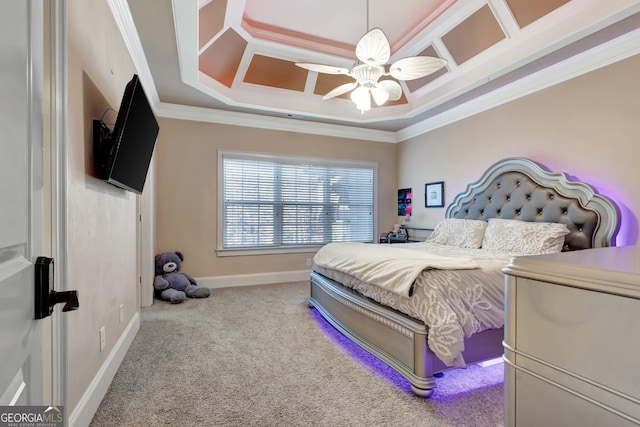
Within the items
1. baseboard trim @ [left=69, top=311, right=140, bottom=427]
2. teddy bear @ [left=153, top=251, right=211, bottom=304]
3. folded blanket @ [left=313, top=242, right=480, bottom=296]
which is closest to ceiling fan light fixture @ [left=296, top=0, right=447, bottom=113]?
folded blanket @ [left=313, top=242, right=480, bottom=296]

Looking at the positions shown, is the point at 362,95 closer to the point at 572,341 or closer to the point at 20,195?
the point at 572,341

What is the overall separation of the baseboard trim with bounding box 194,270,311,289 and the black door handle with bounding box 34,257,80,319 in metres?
3.88

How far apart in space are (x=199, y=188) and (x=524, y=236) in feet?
13.1

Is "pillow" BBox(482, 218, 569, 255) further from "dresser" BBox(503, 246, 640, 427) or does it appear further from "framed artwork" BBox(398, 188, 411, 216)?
"dresser" BBox(503, 246, 640, 427)

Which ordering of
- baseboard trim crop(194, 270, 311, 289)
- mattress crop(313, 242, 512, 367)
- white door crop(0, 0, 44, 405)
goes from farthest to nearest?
baseboard trim crop(194, 270, 311, 289) < mattress crop(313, 242, 512, 367) < white door crop(0, 0, 44, 405)

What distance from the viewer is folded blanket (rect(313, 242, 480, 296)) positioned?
6.39 feet

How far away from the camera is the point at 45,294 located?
0.67m

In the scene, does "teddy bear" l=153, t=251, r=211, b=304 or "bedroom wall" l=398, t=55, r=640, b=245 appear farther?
"teddy bear" l=153, t=251, r=211, b=304

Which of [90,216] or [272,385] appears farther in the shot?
[272,385]

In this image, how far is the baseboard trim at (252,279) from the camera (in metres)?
4.39

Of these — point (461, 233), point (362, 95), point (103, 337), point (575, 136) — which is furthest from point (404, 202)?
point (103, 337)

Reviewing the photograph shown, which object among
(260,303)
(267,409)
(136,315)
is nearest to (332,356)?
(267,409)

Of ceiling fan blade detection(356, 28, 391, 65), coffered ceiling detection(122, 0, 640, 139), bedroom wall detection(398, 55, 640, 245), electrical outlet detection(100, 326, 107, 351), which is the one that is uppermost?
coffered ceiling detection(122, 0, 640, 139)

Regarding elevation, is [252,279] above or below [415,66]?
below
